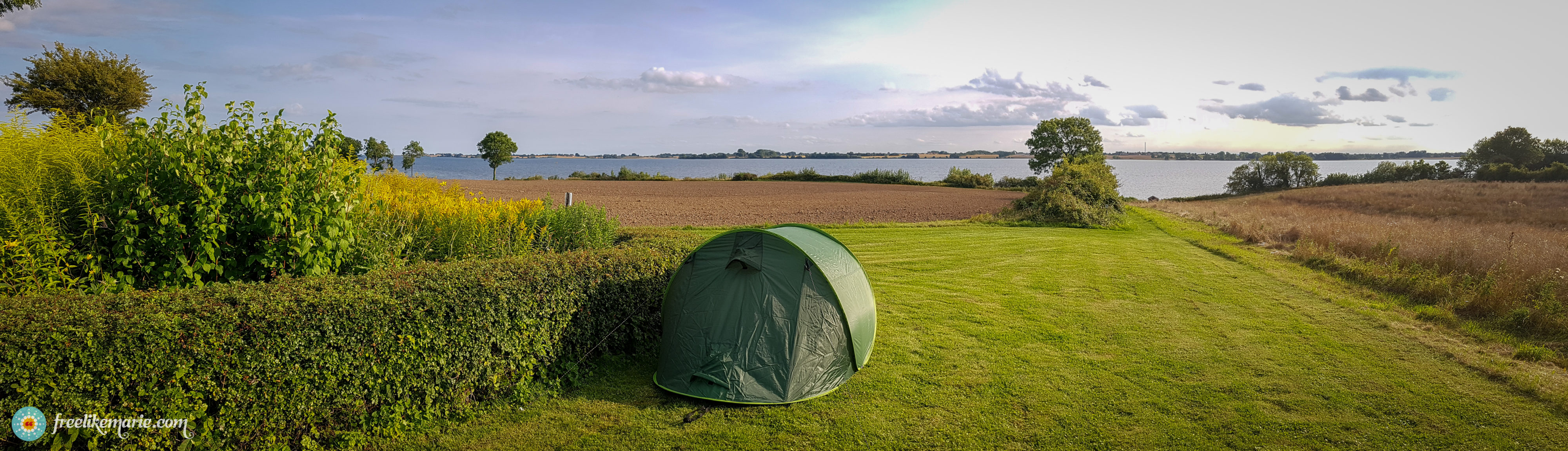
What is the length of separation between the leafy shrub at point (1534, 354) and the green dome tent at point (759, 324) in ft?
26.5

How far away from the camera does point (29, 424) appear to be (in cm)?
335

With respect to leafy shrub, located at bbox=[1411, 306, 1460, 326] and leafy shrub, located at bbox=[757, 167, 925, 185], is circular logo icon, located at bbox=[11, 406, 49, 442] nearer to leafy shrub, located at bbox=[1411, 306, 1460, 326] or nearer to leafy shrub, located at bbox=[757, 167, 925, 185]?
leafy shrub, located at bbox=[1411, 306, 1460, 326]

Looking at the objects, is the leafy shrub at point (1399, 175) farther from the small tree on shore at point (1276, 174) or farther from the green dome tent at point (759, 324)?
the green dome tent at point (759, 324)

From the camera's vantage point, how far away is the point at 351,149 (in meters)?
6.52

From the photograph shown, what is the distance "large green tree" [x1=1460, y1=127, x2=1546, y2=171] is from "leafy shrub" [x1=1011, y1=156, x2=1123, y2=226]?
34.2 metres

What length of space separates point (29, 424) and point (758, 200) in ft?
114

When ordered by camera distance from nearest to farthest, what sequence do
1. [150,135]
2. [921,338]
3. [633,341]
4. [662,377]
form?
[150,135], [662,377], [633,341], [921,338]

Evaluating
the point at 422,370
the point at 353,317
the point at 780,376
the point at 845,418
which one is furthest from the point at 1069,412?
the point at 353,317

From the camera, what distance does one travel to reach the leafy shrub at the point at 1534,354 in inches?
292

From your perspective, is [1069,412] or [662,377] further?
[662,377]

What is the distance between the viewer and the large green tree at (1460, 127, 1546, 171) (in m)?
40.1

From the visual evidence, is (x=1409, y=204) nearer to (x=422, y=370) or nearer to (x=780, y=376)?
(x=780, y=376)

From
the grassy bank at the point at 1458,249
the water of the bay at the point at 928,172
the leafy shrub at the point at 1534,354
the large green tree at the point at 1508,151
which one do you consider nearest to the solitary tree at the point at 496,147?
the water of the bay at the point at 928,172

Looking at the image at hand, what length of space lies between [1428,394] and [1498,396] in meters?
0.69
